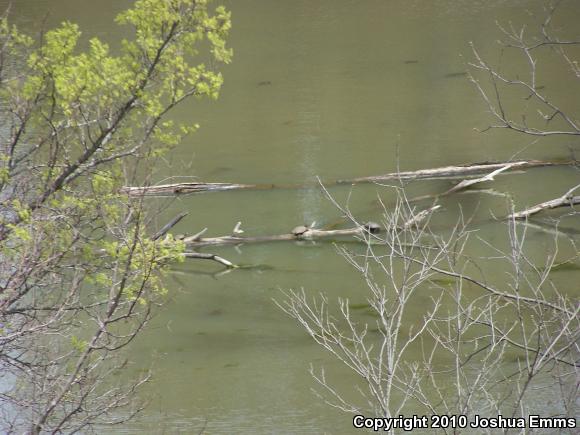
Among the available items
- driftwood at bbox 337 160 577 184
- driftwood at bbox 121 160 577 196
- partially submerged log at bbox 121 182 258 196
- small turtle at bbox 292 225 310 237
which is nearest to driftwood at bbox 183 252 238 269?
small turtle at bbox 292 225 310 237

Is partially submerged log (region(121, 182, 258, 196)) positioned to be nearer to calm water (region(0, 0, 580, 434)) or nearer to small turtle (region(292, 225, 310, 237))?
calm water (region(0, 0, 580, 434))

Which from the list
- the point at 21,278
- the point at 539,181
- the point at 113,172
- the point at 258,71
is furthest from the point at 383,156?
the point at 21,278

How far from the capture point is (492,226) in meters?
8.62

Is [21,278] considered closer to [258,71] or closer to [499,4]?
[258,71]

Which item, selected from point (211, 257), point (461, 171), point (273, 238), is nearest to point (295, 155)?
point (461, 171)

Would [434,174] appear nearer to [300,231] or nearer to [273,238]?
[300,231]

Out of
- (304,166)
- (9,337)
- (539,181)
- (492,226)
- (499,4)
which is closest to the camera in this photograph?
(9,337)

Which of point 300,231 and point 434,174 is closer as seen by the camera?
point 300,231

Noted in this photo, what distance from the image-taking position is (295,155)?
11016mm

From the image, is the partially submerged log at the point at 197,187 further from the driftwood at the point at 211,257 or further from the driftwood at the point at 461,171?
the driftwood at the point at 461,171

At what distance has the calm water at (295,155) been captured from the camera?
21.2ft

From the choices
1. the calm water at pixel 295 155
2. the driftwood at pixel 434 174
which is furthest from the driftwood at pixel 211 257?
the driftwood at pixel 434 174

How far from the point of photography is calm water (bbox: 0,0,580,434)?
21.2 feet

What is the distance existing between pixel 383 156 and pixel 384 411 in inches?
314
